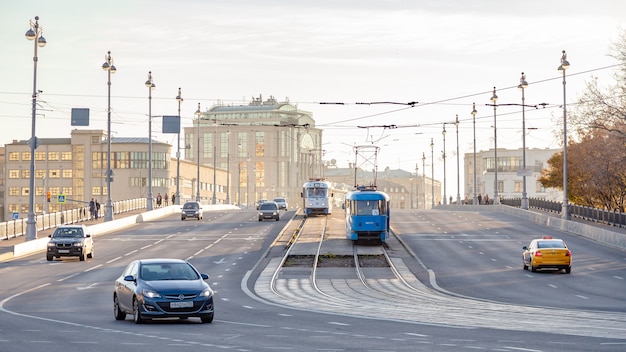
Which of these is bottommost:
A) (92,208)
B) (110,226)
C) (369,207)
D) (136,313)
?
(136,313)

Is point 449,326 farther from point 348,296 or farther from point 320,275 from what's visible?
point 320,275

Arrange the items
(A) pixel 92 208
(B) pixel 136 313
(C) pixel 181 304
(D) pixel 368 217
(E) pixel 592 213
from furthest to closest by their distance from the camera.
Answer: (A) pixel 92 208 < (E) pixel 592 213 < (D) pixel 368 217 < (B) pixel 136 313 < (C) pixel 181 304

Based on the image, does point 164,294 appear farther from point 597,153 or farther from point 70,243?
point 597,153

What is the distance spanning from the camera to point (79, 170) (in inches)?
6038

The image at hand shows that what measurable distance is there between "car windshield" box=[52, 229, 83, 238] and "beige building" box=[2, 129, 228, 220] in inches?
4086

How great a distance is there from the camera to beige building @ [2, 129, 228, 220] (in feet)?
498

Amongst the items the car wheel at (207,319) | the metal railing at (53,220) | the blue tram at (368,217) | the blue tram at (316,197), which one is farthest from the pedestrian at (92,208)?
the car wheel at (207,319)

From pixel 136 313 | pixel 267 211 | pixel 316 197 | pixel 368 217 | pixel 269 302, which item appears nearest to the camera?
pixel 136 313

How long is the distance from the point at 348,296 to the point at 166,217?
57689mm

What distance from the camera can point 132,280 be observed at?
20172 mm

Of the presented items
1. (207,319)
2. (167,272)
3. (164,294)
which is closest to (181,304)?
(164,294)

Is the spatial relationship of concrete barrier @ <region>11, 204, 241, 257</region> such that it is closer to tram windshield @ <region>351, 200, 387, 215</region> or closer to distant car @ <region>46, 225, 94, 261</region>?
distant car @ <region>46, 225, 94, 261</region>

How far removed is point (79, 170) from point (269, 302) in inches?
5121

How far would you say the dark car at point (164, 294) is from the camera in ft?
64.1
